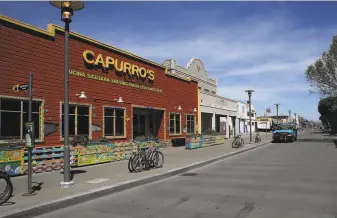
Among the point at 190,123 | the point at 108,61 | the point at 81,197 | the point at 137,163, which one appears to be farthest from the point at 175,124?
the point at 81,197

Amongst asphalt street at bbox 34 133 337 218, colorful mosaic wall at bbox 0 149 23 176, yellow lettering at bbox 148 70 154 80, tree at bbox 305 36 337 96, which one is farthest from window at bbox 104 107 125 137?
tree at bbox 305 36 337 96

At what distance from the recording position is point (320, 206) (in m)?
7.66

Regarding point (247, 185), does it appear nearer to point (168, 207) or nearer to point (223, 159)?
point (168, 207)

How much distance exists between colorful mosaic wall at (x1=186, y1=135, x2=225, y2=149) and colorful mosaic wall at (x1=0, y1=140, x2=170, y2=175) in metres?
7.28

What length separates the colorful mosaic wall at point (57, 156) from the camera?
455 inches

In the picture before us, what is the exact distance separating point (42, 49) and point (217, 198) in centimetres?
1005

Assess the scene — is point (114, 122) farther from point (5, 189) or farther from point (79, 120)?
point (5, 189)

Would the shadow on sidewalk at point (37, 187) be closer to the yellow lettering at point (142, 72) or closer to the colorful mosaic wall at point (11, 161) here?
the colorful mosaic wall at point (11, 161)

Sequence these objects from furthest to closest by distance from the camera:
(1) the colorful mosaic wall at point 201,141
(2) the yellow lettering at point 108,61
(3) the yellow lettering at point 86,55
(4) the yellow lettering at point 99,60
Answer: (1) the colorful mosaic wall at point 201,141, (2) the yellow lettering at point 108,61, (4) the yellow lettering at point 99,60, (3) the yellow lettering at point 86,55

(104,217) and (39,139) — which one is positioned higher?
(39,139)

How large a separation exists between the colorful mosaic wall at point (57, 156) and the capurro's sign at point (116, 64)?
4.50 m

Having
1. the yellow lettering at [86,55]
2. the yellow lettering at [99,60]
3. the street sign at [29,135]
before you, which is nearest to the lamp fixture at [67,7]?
the street sign at [29,135]

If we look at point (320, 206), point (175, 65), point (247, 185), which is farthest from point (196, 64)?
point (320, 206)

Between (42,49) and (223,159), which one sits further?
(223,159)
